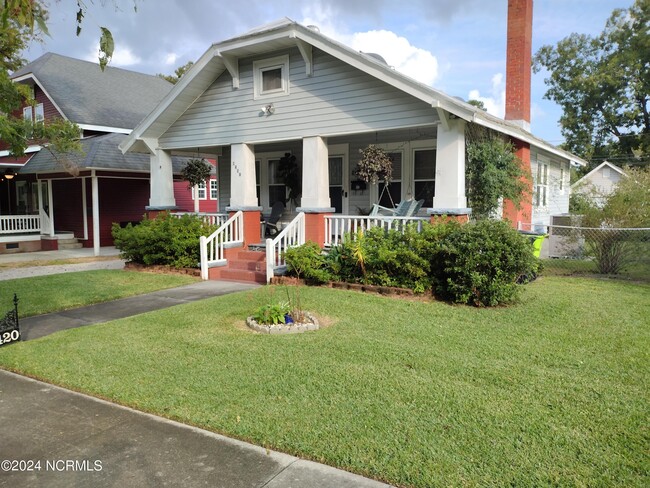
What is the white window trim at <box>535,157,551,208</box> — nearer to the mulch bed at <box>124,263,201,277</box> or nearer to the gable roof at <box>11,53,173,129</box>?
the mulch bed at <box>124,263,201,277</box>

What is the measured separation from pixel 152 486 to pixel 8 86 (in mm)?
9729

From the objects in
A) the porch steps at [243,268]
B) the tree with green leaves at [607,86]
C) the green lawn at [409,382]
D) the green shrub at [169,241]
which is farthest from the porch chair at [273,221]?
the tree with green leaves at [607,86]

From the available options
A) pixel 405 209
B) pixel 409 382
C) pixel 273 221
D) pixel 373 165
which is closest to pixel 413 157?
pixel 405 209

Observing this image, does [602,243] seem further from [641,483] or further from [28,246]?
[28,246]

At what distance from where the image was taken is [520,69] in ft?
46.0

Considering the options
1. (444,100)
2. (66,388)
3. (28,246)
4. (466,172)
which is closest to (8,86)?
(66,388)

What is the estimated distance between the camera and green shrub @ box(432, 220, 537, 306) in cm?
749

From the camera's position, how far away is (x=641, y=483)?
2936mm

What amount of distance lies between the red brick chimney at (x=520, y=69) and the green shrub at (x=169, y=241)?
813 centimetres

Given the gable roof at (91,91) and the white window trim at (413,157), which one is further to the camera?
the gable roof at (91,91)

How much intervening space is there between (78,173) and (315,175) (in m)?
10.2

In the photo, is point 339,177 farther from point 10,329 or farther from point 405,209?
point 10,329

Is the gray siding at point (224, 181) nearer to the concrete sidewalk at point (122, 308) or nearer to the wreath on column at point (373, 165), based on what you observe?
the concrete sidewalk at point (122, 308)

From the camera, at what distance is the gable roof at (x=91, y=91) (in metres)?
20.0
